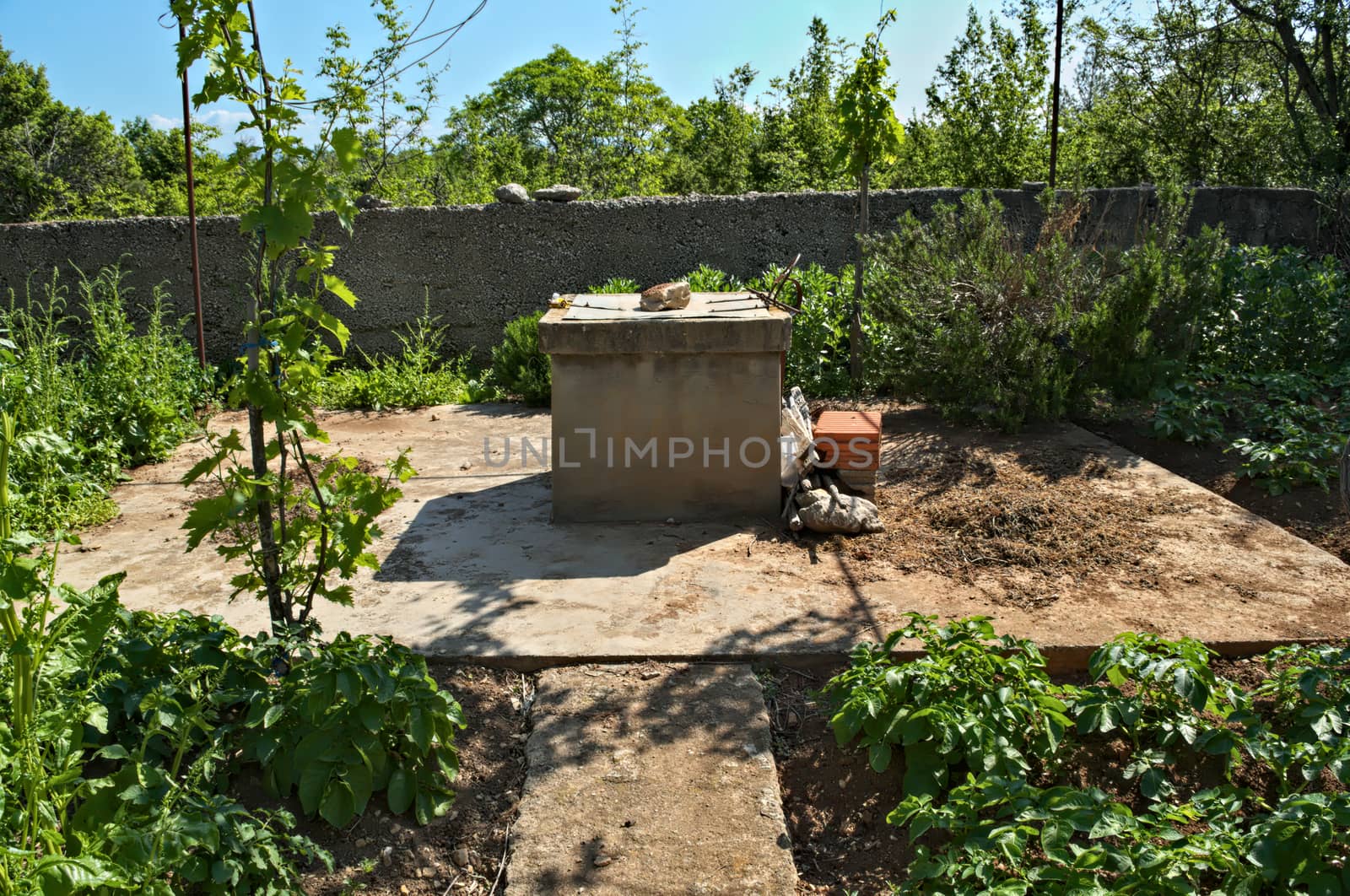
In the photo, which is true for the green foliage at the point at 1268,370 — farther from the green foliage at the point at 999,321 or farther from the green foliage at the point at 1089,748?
the green foliage at the point at 1089,748

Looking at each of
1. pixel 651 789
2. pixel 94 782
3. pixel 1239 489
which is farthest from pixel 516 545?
pixel 1239 489

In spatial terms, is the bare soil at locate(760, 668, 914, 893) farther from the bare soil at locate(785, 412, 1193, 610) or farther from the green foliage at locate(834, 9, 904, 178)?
the green foliage at locate(834, 9, 904, 178)

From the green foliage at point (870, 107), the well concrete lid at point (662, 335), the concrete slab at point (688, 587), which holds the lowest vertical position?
the concrete slab at point (688, 587)

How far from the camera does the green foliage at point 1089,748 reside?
2131 mm

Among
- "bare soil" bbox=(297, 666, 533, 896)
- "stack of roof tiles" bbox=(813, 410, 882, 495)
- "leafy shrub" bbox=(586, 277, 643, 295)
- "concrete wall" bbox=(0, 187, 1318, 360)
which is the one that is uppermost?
"concrete wall" bbox=(0, 187, 1318, 360)

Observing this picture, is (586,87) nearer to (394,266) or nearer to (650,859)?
(394,266)

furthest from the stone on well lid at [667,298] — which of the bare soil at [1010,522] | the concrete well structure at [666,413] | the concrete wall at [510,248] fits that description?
the concrete wall at [510,248]

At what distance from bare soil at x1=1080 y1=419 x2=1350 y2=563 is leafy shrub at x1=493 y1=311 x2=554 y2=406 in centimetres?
376

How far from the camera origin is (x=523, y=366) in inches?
305

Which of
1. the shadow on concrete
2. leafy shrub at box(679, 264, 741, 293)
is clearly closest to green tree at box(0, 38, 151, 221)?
leafy shrub at box(679, 264, 741, 293)

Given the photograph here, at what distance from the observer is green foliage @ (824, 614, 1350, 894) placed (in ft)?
6.99

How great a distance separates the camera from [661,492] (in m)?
4.93

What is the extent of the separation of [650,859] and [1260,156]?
14.6 meters

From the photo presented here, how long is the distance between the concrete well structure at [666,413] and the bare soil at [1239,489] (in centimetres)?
233
